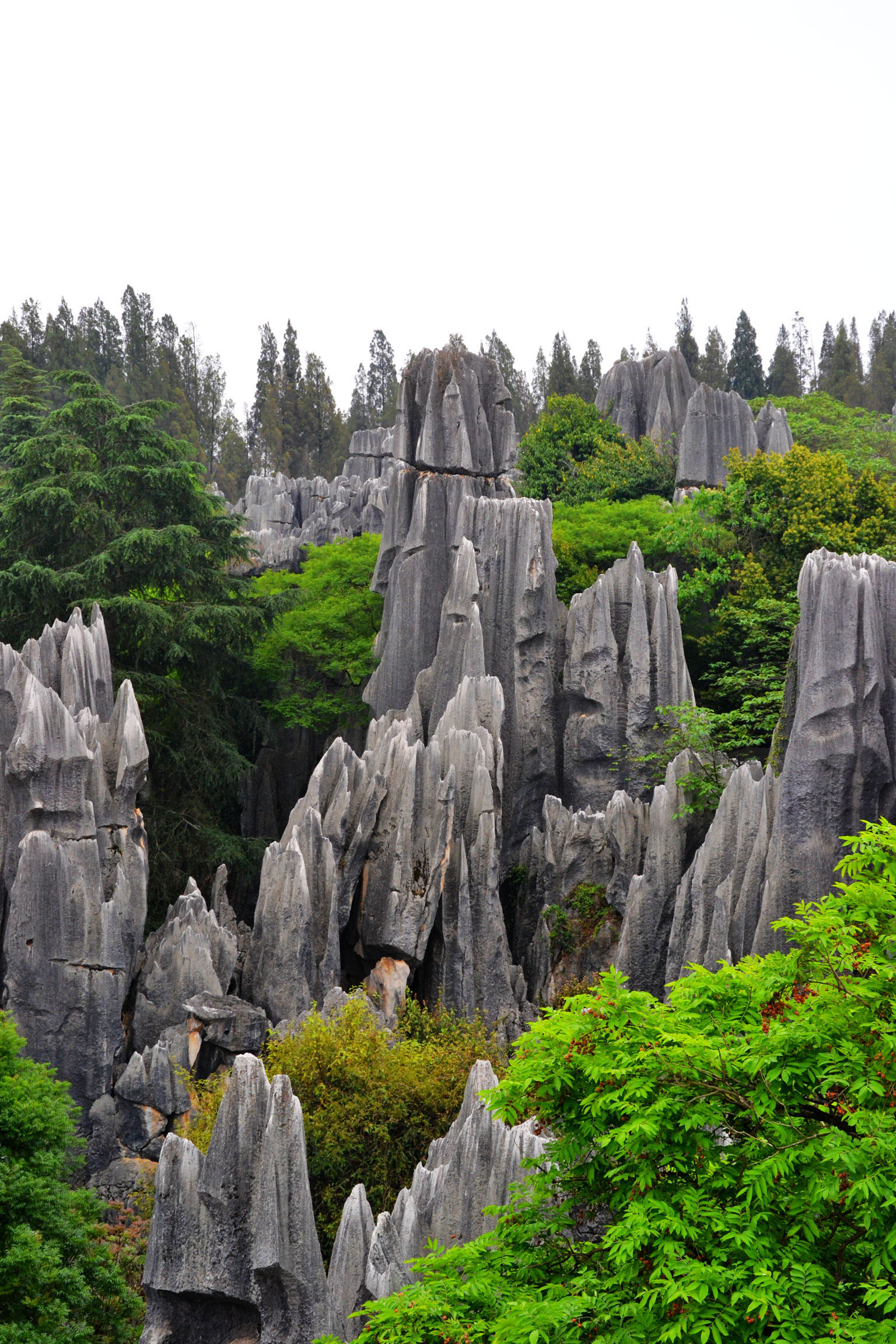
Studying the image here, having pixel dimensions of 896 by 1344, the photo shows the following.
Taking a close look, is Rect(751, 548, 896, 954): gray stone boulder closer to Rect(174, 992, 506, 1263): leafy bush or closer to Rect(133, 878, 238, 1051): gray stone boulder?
Rect(174, 992, 506, 1263): leafy bush

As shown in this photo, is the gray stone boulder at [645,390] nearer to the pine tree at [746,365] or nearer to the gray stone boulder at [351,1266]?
the pine tree at [746,365]

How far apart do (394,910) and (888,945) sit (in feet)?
48.8

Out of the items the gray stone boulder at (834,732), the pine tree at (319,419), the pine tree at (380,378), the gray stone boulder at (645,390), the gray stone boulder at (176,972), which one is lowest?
the gray stone boulder at (176,972)

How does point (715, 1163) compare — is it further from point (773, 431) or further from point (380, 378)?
point (380, 378)

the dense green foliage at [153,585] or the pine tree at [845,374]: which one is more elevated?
the pine tree at [845,374]

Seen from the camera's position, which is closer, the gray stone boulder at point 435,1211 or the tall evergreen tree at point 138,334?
the gray stone boulder at point 435,1211

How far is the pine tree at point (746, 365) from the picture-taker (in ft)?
238

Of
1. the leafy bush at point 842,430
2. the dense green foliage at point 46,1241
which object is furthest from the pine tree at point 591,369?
the dense green foliage at point 46,1241

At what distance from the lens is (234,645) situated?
28359 millimetres

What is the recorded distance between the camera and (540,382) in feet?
283

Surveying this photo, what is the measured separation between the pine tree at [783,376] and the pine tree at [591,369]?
11747mm

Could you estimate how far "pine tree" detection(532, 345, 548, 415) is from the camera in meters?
84.7

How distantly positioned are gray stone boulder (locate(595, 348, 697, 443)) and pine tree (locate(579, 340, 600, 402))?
2716cm

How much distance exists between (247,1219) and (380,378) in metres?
85.8
